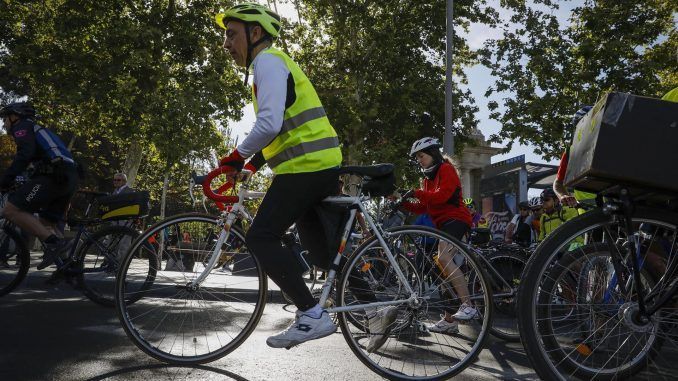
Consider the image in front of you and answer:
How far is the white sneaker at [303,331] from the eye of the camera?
10.7 feet

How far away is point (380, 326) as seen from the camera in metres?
3.43

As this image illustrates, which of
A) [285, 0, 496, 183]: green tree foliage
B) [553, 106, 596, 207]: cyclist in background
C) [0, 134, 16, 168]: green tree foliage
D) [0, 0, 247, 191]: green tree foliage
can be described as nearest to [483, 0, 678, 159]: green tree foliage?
[285, 0, 496, 183]: green tree foliage

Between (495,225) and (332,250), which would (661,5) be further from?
(332,250)

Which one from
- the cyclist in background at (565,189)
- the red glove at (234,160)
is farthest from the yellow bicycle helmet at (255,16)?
the cyclist in background at (565,189)

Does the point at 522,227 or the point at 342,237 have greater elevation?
the point at 342,237

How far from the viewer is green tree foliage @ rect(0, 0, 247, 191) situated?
17656 millimetres

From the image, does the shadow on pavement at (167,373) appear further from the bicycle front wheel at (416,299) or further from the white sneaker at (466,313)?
the white sneaker at (466,313)

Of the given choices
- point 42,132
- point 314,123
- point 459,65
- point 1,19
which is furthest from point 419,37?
point 314,123

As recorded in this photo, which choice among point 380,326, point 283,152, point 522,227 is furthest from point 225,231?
point 522,227

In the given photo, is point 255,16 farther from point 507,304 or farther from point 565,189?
point 507,304

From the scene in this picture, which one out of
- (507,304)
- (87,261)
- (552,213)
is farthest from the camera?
(552,213)

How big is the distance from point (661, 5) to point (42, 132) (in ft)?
60.1

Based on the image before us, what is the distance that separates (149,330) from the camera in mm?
3600

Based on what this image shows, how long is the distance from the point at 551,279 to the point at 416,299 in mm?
951
